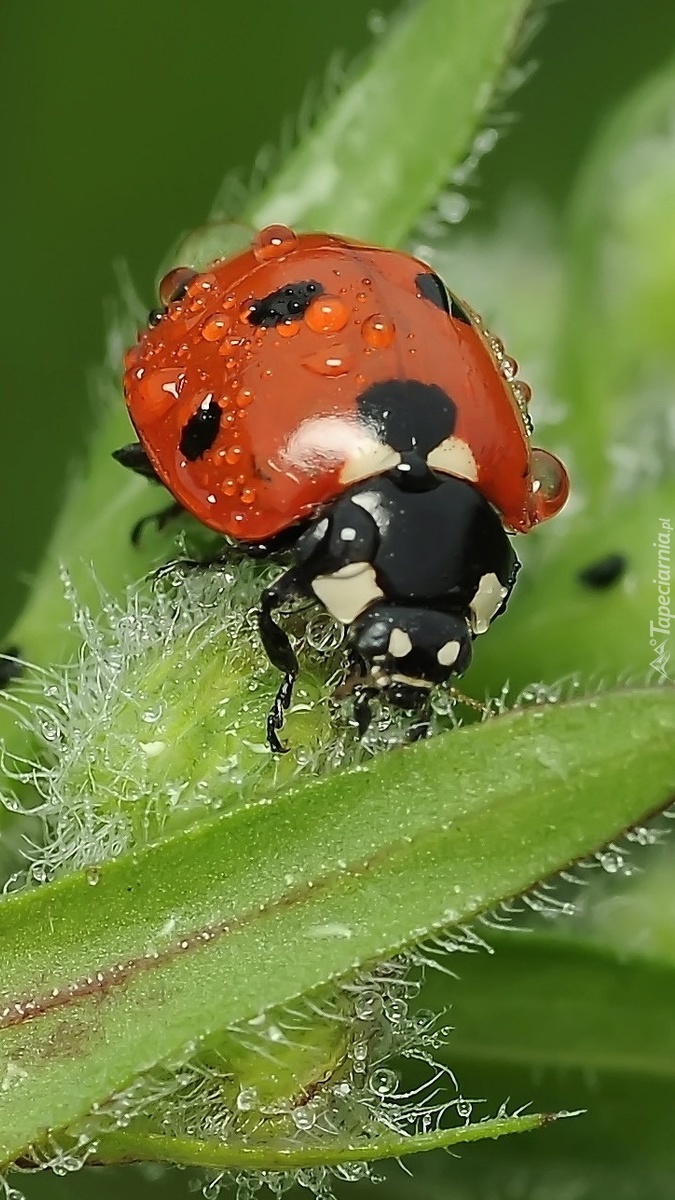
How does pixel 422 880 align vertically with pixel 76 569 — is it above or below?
below

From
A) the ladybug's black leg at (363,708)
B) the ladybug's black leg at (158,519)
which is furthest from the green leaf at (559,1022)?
the ladybug's black leg at (158,519)

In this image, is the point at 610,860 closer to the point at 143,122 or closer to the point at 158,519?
the point at 158,519

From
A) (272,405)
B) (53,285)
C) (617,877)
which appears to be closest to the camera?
(272,405)

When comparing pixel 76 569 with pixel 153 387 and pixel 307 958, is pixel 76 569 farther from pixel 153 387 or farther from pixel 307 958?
pixel 307 958

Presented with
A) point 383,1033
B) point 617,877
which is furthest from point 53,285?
point 383,1033

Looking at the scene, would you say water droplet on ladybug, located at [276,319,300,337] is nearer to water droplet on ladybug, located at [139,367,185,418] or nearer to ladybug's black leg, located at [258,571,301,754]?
water droplet on ladybug, located at [139,367,185,418]

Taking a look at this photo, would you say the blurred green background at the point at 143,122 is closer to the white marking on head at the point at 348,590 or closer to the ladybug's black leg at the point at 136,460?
the ladybug's black leg at the point at 136,460

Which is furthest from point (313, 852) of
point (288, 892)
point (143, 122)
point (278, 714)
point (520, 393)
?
point (143, 122)

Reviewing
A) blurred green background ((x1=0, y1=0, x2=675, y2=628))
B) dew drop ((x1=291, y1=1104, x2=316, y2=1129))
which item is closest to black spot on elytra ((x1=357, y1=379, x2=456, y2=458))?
dew drop ((x1=291, y1=1104, x2=316, y2=1129))
